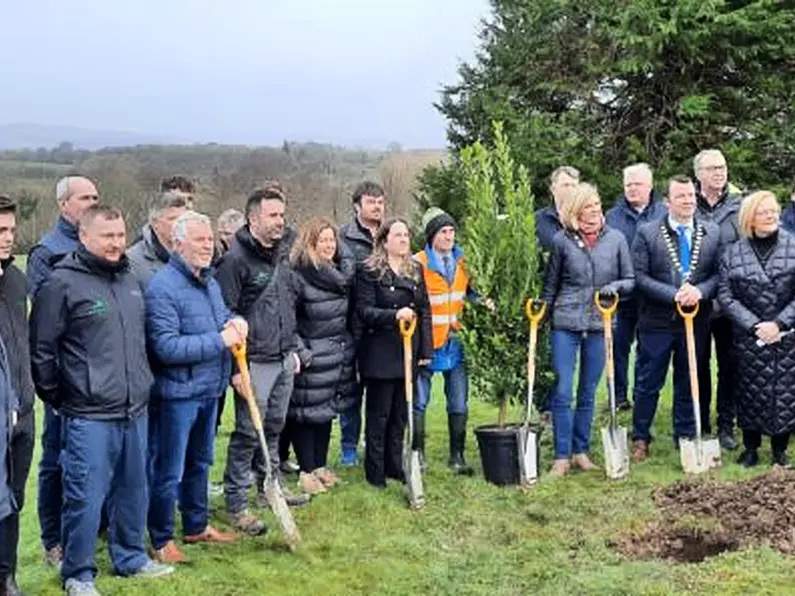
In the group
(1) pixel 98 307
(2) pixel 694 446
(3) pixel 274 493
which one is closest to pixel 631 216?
(2) pixel 694 446

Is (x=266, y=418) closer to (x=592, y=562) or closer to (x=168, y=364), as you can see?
(x=168, y=364)

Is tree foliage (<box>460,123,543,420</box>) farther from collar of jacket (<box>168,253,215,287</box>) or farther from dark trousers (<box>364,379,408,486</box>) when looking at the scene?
collar of jacket (<box>168,253,215,287</box>)

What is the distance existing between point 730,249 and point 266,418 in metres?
3.49

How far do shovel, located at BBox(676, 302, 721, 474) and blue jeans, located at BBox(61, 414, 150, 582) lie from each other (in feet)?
13.1

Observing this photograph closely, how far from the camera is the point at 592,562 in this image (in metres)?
6.05

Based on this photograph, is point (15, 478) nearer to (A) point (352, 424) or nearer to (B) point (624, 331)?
(A) point (352, 424)

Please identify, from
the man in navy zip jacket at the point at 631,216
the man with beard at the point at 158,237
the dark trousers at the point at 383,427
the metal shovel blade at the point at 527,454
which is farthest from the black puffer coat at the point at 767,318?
the man with beard at the point at 158,237

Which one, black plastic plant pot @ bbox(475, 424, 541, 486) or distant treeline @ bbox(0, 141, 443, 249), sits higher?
distant treeline @ bbox(0, 141, 443, 249)

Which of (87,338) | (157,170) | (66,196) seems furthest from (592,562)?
(157,170)

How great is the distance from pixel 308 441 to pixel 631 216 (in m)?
3.31

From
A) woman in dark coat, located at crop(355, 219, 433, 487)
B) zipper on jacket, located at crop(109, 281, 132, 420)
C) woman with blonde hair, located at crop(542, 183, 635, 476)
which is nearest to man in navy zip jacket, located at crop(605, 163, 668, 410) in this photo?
woman with blonde hair, located at crop(542, 183, 635, 476)

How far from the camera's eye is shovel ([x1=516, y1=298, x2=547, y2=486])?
762 cm

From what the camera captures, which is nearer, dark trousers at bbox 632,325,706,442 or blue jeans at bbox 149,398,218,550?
blue jeans at bbox 149,398,218,550

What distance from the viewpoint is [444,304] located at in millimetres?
7875
